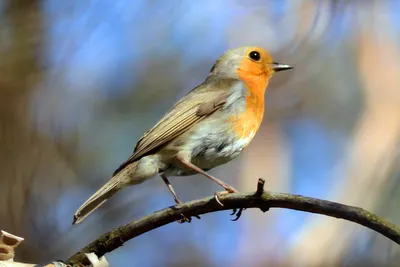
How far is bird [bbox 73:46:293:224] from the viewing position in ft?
7.39

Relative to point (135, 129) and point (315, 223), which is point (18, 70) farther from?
point (315, 223)

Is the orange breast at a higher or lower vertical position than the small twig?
higher

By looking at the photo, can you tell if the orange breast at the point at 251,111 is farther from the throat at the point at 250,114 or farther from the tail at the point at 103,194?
the tail at the point at 103,194

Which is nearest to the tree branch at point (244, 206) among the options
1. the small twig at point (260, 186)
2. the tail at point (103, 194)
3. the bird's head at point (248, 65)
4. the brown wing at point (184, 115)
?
the small twig at point (260, 186)

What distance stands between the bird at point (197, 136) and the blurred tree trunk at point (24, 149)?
1725 millimetres

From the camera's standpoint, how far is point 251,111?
2.48m

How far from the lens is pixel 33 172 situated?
444 cm

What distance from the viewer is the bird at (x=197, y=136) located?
2.25m

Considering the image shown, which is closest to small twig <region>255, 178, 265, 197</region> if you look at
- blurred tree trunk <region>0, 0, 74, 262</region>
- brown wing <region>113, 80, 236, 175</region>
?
brown wing <region>113, 80, 236, 175</region>

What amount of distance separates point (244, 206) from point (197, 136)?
3.22 ft

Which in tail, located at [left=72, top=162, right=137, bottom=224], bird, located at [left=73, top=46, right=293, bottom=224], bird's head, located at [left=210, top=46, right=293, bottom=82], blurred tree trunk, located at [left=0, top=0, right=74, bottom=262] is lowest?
tail, located at [left=72, top=162, right=137, bottom=224]

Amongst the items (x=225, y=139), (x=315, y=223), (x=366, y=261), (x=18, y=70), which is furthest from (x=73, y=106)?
(x=225, y=139)

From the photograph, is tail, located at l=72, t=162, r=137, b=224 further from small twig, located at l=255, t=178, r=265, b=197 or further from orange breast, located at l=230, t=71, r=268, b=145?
small twig, located at l=255, t=178, r=265, b=197

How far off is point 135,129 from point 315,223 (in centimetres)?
140
